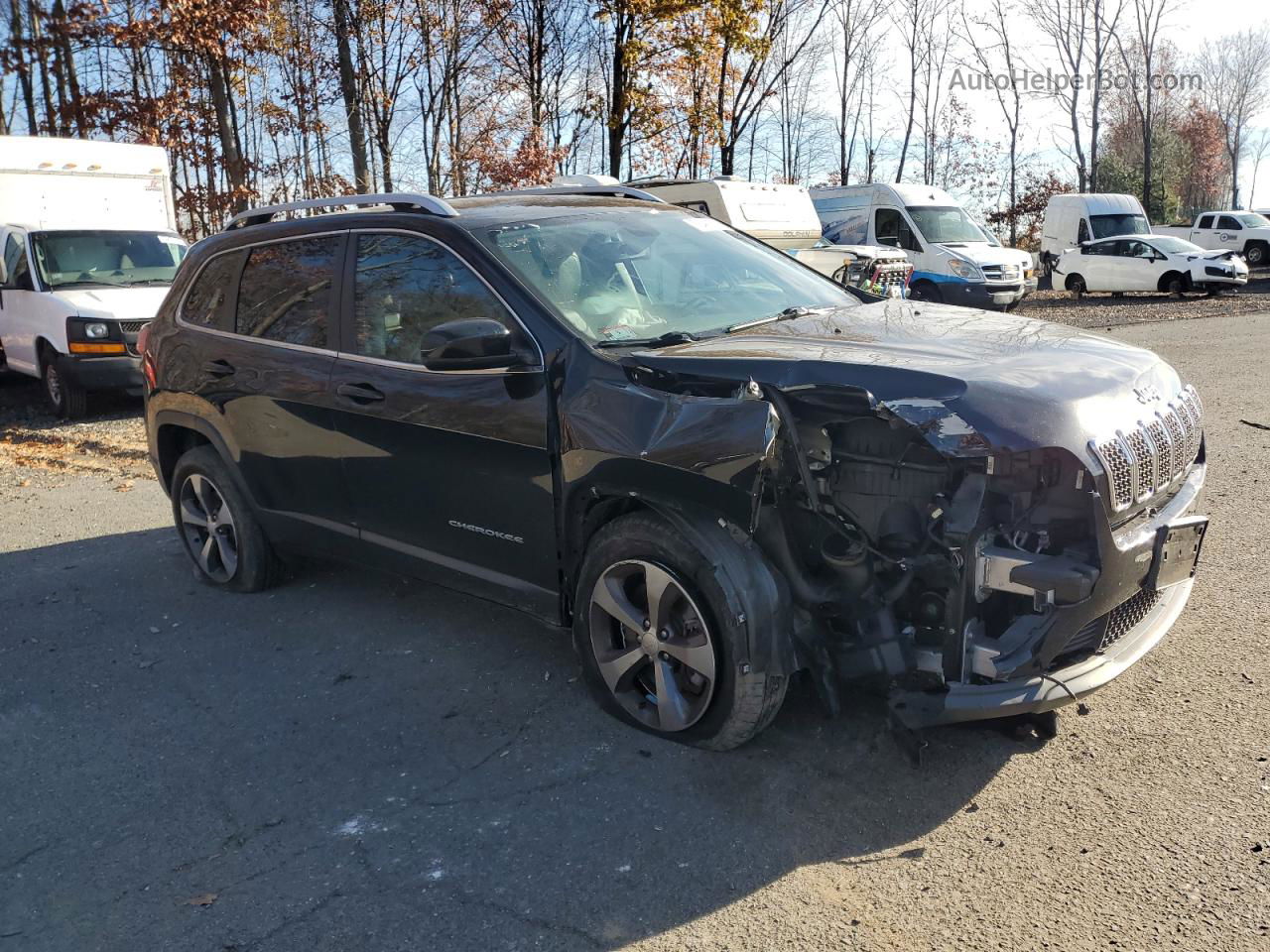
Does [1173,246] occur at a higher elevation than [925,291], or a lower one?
higher

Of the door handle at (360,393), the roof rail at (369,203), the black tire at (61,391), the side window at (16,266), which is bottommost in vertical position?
the black tire at (61,391)

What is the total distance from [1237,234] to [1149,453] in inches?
1318

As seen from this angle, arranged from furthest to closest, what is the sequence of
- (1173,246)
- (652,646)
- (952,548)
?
1. (1173,246)
2. (652,646)
3. (952,548)

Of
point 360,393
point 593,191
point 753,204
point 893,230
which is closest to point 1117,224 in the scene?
point 893,230

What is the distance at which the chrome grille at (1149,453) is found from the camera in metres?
3.11

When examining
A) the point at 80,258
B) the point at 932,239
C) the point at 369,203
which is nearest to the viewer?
the point at 369,203

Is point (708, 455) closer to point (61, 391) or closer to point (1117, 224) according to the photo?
point (61, 391)

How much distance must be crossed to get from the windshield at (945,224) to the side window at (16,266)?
15104 mm

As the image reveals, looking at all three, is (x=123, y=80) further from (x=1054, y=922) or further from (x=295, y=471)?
(x=1054, y=922)

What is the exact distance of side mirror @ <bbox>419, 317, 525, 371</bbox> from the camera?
12.2ft

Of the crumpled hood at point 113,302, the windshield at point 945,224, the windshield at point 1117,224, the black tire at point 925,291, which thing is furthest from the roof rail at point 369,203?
→ the windshield at point 1117,224

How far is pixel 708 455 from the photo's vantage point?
322cm

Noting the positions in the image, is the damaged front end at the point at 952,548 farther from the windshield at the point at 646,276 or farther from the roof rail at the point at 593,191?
A: the roof rail at the point at 593,191

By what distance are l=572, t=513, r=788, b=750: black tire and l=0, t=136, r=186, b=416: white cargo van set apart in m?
8.99
